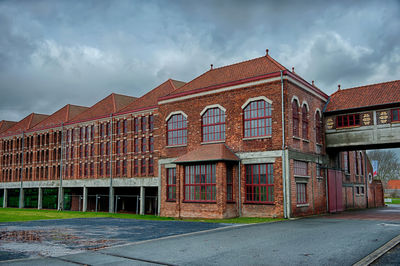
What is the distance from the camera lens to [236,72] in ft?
98.7

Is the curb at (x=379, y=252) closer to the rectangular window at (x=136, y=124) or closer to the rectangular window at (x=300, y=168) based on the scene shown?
the rectangular window at (x=300, y=168)

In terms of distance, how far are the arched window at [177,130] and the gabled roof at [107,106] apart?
1487 cm

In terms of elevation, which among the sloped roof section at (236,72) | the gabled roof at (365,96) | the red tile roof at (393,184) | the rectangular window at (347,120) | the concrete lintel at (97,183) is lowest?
the red tile roof at (393,184)

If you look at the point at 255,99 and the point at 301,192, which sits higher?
the point at 255,99

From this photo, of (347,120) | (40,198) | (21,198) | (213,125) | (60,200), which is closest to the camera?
(213,125)

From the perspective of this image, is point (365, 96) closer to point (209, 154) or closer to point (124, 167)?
point (209, 154)

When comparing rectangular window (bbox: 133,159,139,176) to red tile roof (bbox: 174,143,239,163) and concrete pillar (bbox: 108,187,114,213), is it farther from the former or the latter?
red tile roof (bbox: 174,143,239,163)

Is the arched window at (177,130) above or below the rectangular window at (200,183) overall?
above

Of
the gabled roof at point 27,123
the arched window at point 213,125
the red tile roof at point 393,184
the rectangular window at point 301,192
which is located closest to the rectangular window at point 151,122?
the arched window at point 213,125

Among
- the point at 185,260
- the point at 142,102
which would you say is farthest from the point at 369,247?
the point at 142,102

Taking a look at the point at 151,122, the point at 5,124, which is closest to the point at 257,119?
the point at 151,122

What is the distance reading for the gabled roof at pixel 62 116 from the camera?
172 feet

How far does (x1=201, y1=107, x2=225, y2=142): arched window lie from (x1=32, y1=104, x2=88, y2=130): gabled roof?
92.5 ft

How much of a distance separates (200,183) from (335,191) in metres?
12.2
